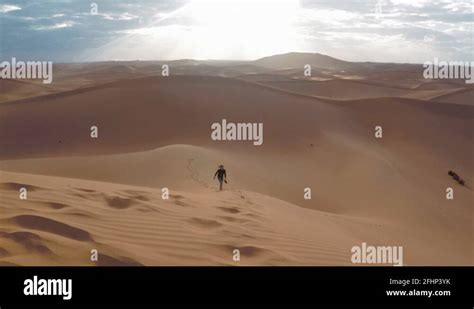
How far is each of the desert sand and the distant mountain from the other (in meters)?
69.4

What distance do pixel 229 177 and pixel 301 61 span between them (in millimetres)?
98097

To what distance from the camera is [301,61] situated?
10731 cm

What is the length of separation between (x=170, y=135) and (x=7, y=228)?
45.9ft

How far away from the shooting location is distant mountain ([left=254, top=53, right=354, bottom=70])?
330 ft

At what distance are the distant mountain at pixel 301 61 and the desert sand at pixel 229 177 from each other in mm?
69358

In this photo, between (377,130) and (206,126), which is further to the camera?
(377,130)

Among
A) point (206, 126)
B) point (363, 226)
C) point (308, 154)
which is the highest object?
point (206, 126)

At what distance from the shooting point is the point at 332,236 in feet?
28.1
